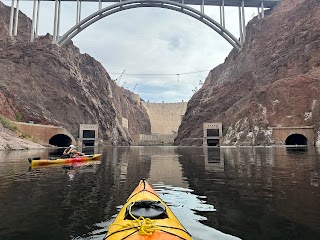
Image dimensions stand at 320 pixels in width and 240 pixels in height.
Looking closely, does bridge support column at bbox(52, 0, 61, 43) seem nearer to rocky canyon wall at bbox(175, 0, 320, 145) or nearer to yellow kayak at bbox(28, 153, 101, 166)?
rocky canyon wall at bbox(175, 0, 320, 145)

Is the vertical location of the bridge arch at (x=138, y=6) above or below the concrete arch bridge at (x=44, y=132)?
above

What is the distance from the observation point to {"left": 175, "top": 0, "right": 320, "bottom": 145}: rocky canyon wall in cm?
6153

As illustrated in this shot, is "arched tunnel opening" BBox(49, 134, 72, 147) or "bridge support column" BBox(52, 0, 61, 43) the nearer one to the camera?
"arched tunnel opening" BBox(49, 134, 72, 147)

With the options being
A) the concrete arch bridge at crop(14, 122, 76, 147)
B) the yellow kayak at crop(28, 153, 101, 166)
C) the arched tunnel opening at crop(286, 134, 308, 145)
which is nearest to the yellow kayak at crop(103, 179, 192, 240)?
the yellow kayak at crop(28, 153, 101, 166)

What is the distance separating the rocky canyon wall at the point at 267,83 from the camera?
6153 cm

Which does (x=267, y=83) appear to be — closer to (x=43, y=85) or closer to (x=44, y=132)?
(x=44, y=132)

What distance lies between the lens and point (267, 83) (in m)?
78.1

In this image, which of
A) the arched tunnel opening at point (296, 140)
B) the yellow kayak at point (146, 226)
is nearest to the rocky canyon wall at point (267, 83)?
the arched tunnel opening at point (296, 140)

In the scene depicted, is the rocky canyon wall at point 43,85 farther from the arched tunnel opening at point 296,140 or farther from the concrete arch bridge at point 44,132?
the arched tunnel opening at point 296,140

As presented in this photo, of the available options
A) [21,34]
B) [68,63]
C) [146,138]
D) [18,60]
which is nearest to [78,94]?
[68,63]

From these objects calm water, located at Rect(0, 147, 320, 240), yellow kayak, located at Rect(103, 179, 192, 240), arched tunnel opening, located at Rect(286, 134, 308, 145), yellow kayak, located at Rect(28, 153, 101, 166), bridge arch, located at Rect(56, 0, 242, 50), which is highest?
bridge arch, located at Rect(56, 0, 242, 50)

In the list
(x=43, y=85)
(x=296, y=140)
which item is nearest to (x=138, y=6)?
(x=43, y=85)

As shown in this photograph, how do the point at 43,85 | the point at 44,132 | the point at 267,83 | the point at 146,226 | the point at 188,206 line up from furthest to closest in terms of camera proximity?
the point at 43,85 → the point at 267,83 → the point at 44,132 → the point at 188,206 → the point at 146,226

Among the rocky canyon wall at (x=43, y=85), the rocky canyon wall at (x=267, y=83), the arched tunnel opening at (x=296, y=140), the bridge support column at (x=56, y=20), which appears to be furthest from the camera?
the bridge support column at (x=56, y=20)
